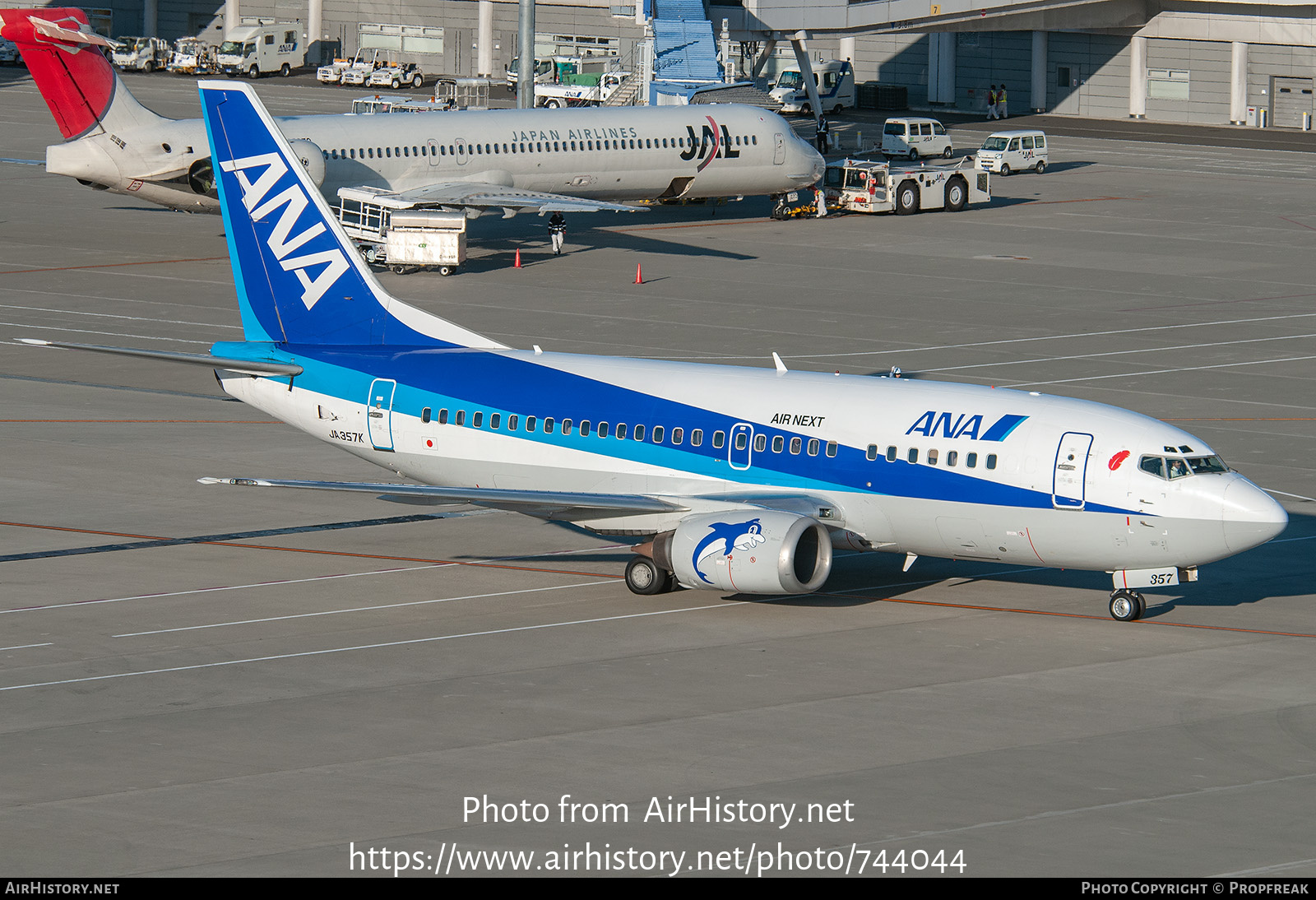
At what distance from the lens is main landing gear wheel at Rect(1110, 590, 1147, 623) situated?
3228 cm

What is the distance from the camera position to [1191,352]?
198 ft

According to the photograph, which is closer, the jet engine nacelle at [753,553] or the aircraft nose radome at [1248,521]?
the aircraft nose radome at [1248,521]

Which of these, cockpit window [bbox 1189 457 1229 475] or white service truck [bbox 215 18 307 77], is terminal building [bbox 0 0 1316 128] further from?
cockpit window [bbox 1189 457 1229 475]

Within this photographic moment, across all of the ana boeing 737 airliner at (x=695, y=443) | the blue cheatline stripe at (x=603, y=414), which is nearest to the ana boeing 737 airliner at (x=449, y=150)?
the ana boeing 737 airliner at (x=695, y=443)

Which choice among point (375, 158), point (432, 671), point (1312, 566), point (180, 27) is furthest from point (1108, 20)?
point (432, 671)

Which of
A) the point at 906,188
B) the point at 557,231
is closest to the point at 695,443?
the point at 557,231

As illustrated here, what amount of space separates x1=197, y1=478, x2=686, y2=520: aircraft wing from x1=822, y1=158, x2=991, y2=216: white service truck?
6124 cm

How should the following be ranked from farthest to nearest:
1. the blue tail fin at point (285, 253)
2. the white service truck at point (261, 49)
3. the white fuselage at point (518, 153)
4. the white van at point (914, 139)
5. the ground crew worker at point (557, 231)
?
the white service truck at point (261, 49), the white van at point (914, 139), the ground crew worker at point (557, 231), the white fuselage at point (518, 153), the blue tail fin at point (285, 253)

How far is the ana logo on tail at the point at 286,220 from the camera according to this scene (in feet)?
126

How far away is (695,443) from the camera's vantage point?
3456cm

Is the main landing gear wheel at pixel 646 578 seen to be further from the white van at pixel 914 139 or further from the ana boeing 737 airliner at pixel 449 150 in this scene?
the white van at pixel 914 139

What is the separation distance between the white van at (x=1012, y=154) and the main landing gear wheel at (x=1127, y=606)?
270ft

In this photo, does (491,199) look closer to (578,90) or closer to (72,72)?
(72,72)
